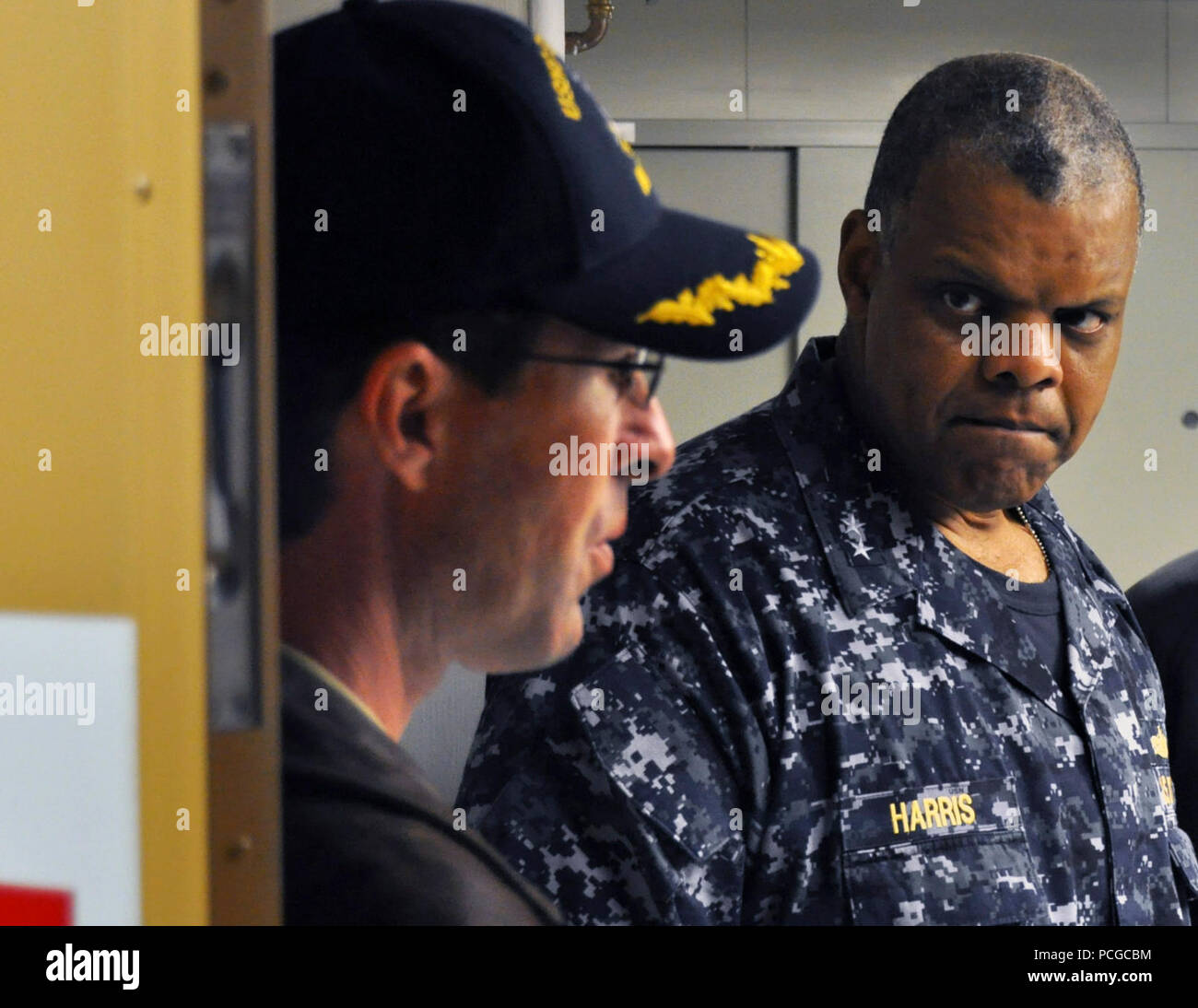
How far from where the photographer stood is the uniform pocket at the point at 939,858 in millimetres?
933

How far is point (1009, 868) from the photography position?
964mm

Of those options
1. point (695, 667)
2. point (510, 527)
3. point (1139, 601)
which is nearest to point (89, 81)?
point (510, 527)

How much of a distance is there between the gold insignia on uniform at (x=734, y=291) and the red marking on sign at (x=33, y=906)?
41 cm

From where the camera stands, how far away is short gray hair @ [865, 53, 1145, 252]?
37.5 inches

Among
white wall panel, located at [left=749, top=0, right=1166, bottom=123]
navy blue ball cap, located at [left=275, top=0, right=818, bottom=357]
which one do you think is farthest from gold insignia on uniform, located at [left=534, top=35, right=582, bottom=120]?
white wall panel, located at [left=749, top=0, right=1166, bottom=123]

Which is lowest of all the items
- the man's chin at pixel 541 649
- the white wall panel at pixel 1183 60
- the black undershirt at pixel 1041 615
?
the man's chin at pixel 541 649

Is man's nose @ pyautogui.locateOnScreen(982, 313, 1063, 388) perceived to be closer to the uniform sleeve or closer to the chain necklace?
the chain necklace

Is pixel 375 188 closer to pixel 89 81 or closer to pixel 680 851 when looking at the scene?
pixel 89 81

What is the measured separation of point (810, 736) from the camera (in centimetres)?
94

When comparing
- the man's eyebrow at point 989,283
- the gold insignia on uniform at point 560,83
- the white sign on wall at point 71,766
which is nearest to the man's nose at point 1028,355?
the man's eyebrow at point 989,283

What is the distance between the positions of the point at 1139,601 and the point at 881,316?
20.4 inches

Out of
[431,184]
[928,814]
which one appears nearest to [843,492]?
[928,814]

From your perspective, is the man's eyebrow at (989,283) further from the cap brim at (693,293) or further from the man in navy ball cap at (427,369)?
the man in navy ball cap at (427,369)

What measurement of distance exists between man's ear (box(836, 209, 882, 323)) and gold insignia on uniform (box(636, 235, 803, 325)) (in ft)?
0.62
